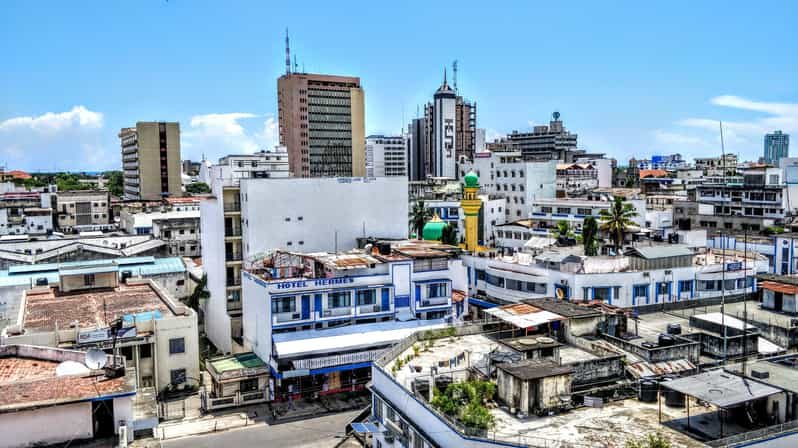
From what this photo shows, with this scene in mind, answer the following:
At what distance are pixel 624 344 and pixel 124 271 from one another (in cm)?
4623

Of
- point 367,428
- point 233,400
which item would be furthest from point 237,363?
point 367,428

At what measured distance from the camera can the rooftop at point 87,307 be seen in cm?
4191

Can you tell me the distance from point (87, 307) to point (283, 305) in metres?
15.2

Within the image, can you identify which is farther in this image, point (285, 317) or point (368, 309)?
point (368, 309)

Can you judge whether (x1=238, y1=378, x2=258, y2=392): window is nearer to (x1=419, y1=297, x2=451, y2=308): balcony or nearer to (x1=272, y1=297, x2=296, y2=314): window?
(x1=272, y1=297, x2=296, y2=314): window

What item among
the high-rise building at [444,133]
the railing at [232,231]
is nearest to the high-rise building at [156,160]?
the high-rise building at [444,133]

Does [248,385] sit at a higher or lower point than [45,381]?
lower

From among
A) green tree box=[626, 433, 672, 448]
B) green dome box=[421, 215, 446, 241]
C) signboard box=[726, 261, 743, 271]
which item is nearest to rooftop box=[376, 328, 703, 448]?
green tree box=[626, 433, 672, 448]

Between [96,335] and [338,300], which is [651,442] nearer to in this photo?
[338,300]

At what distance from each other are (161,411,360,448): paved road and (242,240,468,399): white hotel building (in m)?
3.24

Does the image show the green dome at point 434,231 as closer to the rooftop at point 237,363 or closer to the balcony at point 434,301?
the balcony at point 434,301

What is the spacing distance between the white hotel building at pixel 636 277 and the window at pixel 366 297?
1343 centimetres

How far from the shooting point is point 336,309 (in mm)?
43469

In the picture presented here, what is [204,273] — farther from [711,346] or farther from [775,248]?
[775,248]
